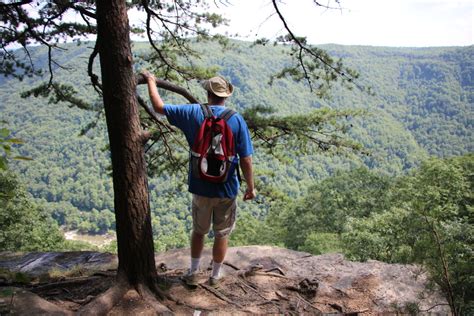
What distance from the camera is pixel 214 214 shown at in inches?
107

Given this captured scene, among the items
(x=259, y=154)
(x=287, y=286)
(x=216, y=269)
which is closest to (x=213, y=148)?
(x=216, y=269)

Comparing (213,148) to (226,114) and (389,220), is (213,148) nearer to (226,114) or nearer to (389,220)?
(226,114)

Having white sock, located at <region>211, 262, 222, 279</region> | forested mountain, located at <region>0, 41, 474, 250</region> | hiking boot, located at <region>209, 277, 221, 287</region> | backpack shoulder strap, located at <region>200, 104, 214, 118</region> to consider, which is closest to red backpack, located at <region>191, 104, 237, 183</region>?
backpack shoulder strap, located at <region>200, 104, 214, 118</region>

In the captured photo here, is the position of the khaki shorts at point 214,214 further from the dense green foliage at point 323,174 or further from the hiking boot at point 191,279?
the dense green foliage at point 323,174

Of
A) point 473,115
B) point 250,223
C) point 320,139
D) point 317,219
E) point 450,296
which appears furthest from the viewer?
point 473,115

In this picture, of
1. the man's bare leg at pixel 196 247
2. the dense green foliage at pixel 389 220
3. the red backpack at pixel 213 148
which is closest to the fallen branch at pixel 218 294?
the man's bare leg at pixel 196 247

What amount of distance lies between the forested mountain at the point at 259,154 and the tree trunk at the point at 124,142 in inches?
880

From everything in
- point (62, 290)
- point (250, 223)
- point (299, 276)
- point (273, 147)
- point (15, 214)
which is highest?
point (273, 147)

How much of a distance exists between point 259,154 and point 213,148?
51.2 meters

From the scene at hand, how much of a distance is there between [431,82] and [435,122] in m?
36.9

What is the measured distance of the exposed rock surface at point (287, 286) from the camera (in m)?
2.65

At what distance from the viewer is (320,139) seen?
4.62 metres

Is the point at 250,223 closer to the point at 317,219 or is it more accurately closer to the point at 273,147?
the point at 317,219

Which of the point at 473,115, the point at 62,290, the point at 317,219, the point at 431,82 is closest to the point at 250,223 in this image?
the point at 317,219
